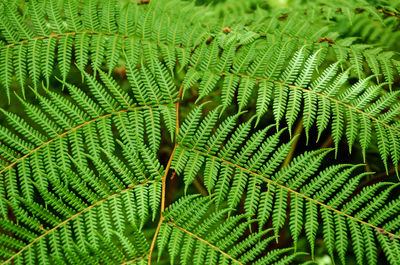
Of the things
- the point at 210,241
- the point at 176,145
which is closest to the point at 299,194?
the point at 210,241

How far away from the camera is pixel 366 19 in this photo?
2.09 metres

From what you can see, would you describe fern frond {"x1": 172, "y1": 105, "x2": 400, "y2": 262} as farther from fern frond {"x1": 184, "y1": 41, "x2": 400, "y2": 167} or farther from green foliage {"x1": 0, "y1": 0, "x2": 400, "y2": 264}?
fern frond {"x1": 184, "y1": 41, "x2": 400, "y2": 167}

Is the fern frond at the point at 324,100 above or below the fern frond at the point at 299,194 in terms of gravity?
above

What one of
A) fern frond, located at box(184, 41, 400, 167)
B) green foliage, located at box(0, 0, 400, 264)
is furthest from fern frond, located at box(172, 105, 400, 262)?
fern frond, located at box(184, 41, 400, 167)

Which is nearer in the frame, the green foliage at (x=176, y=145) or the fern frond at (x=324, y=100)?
the green foliage at (x=176, y=145)

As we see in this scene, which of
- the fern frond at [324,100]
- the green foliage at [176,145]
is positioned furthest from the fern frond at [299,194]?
the fern frond at [324,100]

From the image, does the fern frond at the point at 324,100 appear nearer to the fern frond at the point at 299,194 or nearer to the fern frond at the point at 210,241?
the fern frond at the point at 299,194

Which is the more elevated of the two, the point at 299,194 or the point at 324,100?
the point at 324,100

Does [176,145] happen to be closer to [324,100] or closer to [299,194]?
[299,194]

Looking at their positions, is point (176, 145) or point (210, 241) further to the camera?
point (176, 145)

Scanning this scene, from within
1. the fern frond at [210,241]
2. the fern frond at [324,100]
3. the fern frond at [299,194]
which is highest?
the fern frond at [324,100]

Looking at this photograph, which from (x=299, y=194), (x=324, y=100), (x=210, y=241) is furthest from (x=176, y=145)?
(x=324, y=100)

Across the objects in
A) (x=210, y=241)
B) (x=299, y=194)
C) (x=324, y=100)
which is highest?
(x=324, y=100)

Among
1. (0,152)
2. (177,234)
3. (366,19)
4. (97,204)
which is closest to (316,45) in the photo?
(366,19)
